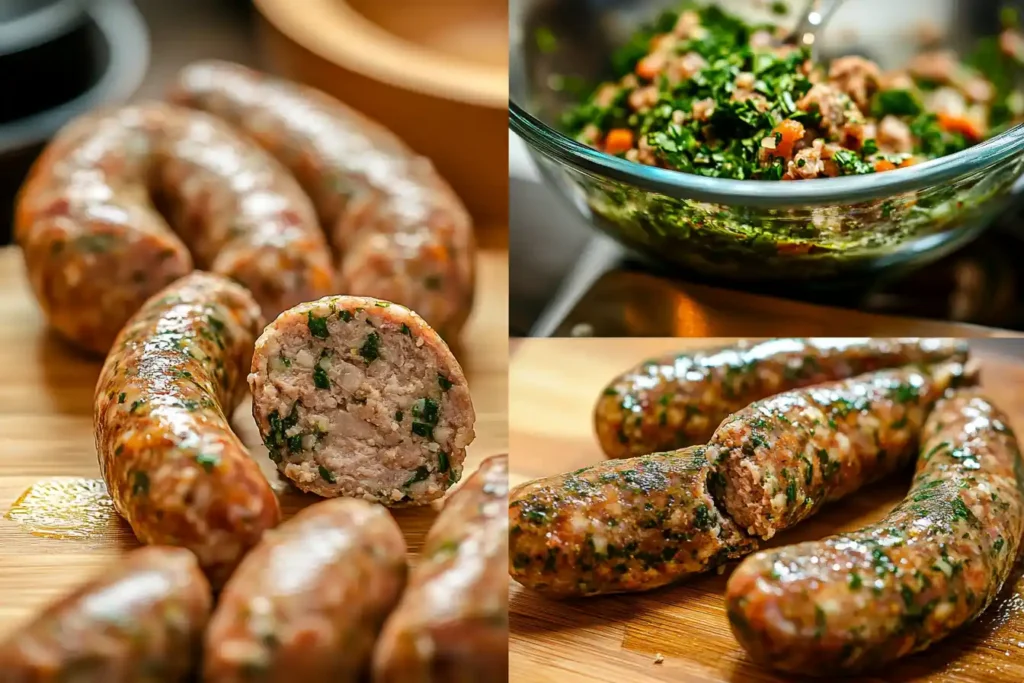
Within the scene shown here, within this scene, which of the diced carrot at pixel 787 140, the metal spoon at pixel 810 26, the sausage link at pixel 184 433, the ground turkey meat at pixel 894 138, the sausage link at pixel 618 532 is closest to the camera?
the sausage link at pixel 184 433

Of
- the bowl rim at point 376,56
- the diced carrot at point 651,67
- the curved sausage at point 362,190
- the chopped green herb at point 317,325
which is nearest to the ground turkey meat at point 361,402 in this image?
the chopped green herb at point 317,325

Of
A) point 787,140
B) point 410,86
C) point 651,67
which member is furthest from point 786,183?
point 410,86

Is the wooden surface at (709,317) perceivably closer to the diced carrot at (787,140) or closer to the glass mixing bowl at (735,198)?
the glass mixing bowl at (735,198)

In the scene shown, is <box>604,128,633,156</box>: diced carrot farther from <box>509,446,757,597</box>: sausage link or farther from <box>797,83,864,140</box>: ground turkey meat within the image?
<box>509,446,757,597</box>: sausage link

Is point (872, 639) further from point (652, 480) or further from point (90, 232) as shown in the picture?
point (90, 232)

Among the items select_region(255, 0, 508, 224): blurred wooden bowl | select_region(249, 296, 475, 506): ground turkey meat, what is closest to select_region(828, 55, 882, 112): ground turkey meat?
select_region(255, 0, 508, 224): blurred wooden bowl

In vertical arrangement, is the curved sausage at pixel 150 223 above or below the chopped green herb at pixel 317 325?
below

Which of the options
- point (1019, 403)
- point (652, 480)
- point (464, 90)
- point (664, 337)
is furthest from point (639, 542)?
point (464, 90)
